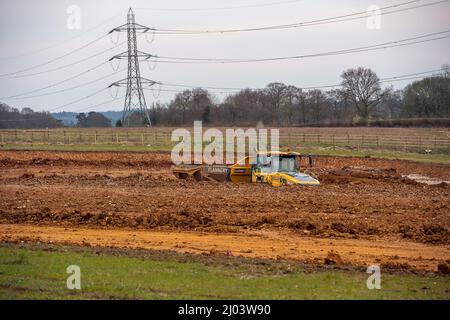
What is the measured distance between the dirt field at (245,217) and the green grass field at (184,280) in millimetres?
1669

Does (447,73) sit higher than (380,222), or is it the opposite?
(447,73)

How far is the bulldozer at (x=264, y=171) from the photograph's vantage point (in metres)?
26.1

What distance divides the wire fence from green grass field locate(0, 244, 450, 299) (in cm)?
4172

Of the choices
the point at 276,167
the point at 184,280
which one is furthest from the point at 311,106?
the point at 184,280

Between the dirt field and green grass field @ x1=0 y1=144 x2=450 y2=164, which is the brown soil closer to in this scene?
the dirt field

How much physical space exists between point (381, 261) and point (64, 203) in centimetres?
1139

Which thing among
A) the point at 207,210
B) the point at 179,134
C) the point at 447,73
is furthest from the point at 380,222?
the point at 447,73

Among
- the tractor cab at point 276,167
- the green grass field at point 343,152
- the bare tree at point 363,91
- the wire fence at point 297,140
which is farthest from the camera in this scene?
the bare tree at point 363,91

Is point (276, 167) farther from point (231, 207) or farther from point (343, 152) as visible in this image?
point (343, 152)

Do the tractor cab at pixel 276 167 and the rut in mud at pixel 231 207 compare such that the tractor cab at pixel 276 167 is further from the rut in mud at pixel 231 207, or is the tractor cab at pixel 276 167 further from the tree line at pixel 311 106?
the tree line at pixel 311 106

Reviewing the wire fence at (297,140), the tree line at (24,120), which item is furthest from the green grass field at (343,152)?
the tree line at (24,120)

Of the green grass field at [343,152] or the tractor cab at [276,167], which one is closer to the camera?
the tractor cab at [276,167]
